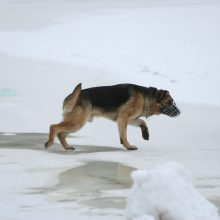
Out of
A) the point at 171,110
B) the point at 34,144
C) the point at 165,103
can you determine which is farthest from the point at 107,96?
the point at 34,144

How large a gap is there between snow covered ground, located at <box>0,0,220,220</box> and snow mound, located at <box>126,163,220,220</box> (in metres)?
1.25

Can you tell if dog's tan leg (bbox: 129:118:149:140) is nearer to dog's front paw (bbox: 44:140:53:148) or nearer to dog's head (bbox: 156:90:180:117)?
dog's head (bbox: 156:90:180:117)

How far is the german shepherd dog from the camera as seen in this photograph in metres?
11.7

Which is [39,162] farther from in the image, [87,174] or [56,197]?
[56,197]

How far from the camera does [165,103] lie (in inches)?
486

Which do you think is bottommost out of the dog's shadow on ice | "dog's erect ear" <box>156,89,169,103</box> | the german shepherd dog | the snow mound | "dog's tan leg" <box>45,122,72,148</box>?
the snow mound

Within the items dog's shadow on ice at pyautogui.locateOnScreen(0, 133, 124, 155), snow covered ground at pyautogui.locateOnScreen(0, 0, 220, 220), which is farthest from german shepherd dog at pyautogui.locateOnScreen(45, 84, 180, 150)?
snow covered ground at pyautogui.locateOnScreen(0, 0, 220, 220)

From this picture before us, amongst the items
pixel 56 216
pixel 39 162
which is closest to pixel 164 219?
pixel 56 216

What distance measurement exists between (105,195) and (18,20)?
96.3 feet

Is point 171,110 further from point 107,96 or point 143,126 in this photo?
point 107,96

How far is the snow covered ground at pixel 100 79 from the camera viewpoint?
824 cm

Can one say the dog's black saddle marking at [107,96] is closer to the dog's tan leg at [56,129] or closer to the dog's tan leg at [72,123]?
the dog's tan leg at [72,123]

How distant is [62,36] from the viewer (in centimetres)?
2983

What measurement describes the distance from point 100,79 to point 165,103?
8163 mm
